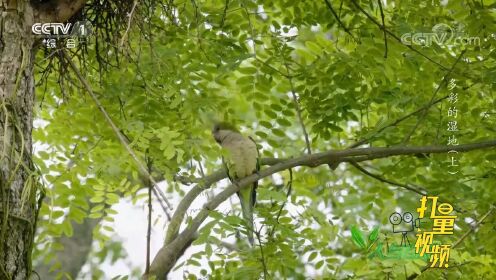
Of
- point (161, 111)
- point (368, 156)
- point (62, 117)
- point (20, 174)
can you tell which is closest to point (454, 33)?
point (368, 156)

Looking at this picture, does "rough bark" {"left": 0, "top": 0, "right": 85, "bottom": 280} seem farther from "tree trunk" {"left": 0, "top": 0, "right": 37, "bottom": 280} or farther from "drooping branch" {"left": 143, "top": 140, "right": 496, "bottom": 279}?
"drooping branch" {"left": 143, "top": 140, "right": 496, "bottom": 279}

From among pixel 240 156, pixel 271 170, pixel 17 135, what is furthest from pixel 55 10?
pixel 240 156

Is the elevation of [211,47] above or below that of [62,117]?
above

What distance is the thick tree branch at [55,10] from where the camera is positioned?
2.32 metres

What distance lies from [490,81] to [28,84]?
212 centimetres

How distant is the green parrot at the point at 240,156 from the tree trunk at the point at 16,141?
1801 mm

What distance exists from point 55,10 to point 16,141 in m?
0.49

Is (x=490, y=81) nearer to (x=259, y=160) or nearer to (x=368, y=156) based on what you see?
(x=368, y=156)

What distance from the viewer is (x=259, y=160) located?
3.86 metres

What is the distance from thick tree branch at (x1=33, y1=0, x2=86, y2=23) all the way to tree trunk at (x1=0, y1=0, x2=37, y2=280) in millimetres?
33

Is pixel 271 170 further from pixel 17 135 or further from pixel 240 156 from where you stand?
pixel 17 135

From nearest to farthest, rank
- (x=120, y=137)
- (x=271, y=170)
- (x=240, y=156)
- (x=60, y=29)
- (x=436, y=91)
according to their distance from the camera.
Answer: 1. (x=120, y=137)
2. (x=60, y=29)
3. (x=271, y=170)
4. (x=436, y=91)
5. (x=240, y=156)

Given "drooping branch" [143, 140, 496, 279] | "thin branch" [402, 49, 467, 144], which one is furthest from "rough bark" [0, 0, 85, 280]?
"thin branch" [402, 49, 467, 144]

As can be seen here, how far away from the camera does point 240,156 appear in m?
4.03
